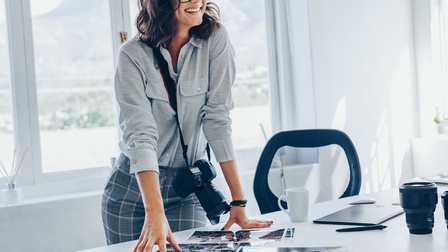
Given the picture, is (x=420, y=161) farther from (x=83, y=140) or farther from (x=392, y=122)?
(x=83, y=140)

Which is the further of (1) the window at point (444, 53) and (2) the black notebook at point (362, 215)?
(1) the window at point (444, 53)

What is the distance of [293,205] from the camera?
6.09 feet

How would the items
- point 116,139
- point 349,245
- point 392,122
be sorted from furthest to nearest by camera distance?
point 392,122 → point 116,139 → point 349,245

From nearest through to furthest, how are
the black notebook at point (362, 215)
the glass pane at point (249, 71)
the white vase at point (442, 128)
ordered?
1. the black notebook at point (362, 215)
2. the glass pane at point (249, 71)
3. the white vase at point (442, 128)

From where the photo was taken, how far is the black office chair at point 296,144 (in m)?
2.38

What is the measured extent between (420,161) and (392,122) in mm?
329

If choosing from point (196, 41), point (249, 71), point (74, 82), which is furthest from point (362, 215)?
point (249, 71)

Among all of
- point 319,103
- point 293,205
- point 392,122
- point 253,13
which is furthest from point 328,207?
point 392,122

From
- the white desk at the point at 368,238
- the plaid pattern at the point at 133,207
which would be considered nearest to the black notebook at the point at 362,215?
the white desk at the point at 368,238

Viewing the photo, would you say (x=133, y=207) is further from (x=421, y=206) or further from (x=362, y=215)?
(x=421, y=206)

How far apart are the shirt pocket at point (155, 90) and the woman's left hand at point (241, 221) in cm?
41

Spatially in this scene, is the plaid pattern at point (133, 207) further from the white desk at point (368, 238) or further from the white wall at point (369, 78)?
the white wall at point (369, 78)

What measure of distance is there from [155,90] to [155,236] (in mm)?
561

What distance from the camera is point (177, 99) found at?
2.00m
